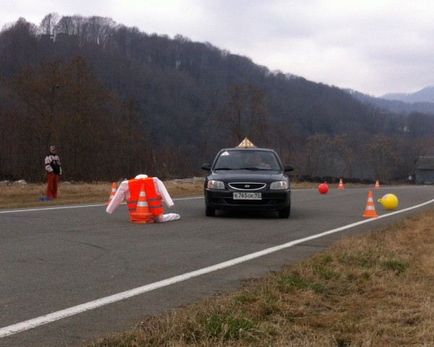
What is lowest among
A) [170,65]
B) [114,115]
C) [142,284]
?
[142,284]

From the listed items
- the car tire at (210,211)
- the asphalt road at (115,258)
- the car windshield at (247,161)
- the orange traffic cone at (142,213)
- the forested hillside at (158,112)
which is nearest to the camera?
the asphalt road at (115,258)

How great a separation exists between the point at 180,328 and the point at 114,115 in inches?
1687

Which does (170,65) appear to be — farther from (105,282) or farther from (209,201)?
(105,282)

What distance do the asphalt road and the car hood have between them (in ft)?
2.74

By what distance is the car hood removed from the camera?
1252cm

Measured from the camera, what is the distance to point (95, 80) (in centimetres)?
4053

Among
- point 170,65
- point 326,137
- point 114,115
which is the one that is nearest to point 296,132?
point 326,137

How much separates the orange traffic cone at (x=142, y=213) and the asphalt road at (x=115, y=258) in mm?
270

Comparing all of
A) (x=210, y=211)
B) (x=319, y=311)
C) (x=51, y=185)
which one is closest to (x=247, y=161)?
(x=210, y=211)

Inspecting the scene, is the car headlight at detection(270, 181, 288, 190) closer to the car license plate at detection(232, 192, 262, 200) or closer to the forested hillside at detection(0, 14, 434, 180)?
the car license plate at detection(232, 192, 262, 200)

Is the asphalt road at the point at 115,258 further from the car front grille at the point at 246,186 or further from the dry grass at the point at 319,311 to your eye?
the car front grille at the point at 246,186

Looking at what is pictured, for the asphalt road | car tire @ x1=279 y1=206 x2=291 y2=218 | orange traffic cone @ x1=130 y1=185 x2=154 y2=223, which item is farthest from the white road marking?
car tire @ x1=279 y1=206 x2=291 y2=218

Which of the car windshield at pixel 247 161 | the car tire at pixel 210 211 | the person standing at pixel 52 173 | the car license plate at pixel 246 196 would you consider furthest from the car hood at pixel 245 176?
the person standing at pixel 52 173

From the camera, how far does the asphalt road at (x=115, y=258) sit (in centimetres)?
483
